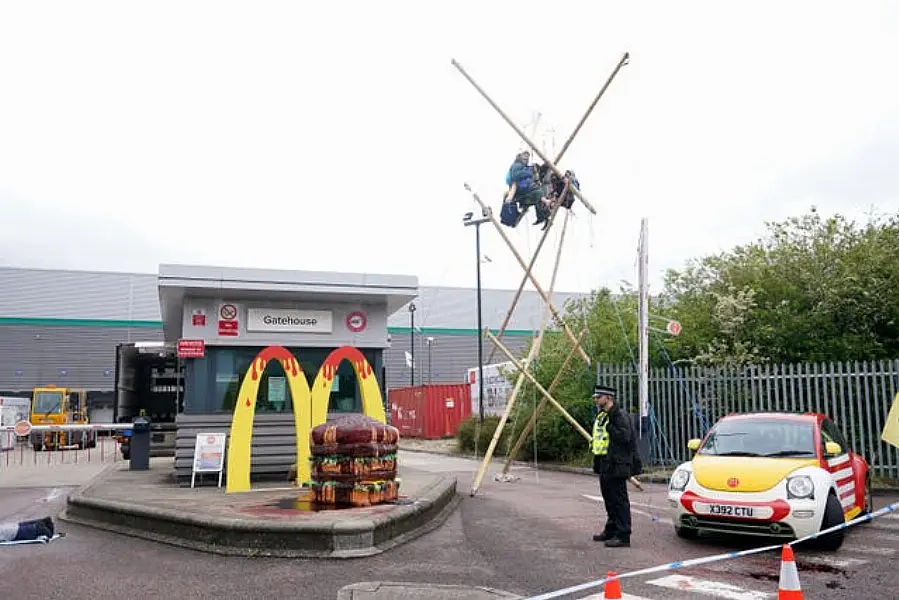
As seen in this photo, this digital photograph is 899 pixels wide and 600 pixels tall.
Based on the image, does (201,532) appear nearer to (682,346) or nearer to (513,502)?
(513,502)

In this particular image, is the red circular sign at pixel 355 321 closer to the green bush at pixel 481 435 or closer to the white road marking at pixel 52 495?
the white road marking at pixel 52 495

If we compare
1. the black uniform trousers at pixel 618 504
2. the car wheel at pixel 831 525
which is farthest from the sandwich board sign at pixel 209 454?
the car wheel at pixel 831 525

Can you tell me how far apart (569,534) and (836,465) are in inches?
121

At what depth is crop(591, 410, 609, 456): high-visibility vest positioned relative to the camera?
28.9ft

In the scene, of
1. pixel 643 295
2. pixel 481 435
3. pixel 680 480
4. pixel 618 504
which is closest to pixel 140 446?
pixel 481 435

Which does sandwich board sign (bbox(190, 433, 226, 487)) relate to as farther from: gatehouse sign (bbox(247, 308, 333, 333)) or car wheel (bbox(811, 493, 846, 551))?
car wheel (bbox(811, 493, 846, 551))

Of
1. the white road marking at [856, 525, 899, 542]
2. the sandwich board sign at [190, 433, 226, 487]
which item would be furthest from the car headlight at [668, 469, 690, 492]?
the sandwich board sign at [190, 433, 226, 487]

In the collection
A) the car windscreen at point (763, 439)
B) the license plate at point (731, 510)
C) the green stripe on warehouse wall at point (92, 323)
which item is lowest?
the license plate at point (731, 510)

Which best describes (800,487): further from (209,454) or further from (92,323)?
(92,323)

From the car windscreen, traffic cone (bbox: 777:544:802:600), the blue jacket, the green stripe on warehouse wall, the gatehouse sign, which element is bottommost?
traffic cone (bbox: 777:544:802:600)

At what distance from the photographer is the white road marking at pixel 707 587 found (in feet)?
21.0

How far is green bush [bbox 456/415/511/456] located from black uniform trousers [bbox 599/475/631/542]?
13.1 m

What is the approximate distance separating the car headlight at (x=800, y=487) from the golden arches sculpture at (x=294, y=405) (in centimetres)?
664

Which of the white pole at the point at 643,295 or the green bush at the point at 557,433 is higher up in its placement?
the white pole at the point at 643,295
